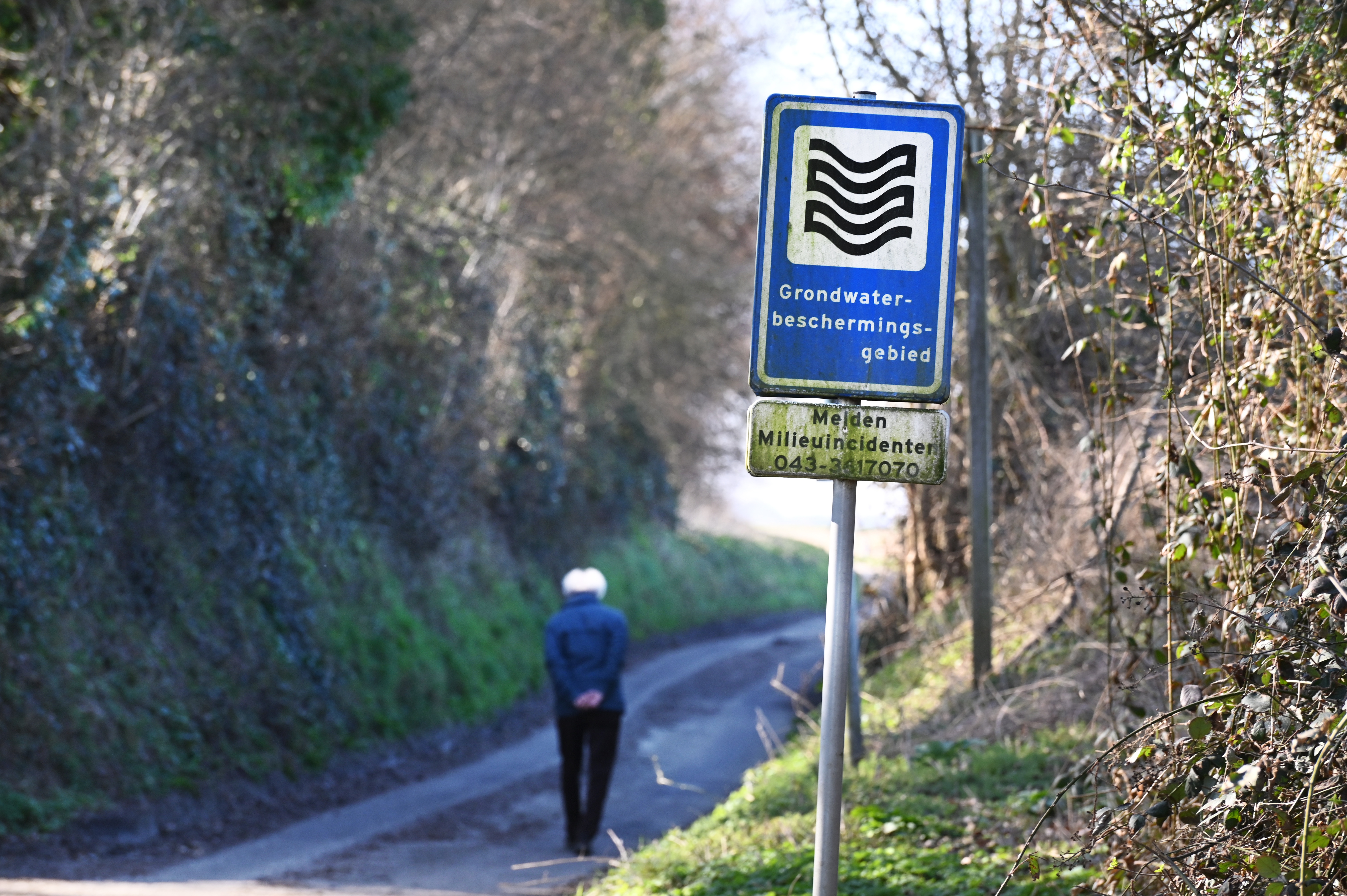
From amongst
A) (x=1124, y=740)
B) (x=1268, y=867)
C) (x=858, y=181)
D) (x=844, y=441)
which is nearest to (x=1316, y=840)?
(x=1268, y=867)

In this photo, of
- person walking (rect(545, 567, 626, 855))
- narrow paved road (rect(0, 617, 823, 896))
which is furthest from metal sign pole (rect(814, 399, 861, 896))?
person walking (rect(545, 567, 626, 855))

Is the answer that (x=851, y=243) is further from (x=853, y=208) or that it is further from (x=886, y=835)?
(x=886, y=835)

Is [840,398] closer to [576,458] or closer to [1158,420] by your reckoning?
[1158,420]

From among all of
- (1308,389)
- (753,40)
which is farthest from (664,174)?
(1308,389)

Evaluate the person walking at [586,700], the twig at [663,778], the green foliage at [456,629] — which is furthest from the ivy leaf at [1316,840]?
the green foliage at [456,629]

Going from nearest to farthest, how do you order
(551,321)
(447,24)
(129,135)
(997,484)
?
(129,135), (997,484), (447,24), (551,321)

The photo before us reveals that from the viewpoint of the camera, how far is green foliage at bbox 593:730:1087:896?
6.08 metres

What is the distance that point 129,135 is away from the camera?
1152 cm

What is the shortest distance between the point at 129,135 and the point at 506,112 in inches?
→ 361

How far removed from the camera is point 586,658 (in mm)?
9609

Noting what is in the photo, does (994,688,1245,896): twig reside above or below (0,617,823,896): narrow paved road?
above

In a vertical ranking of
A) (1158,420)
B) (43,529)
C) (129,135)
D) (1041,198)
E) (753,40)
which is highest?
(753,40)

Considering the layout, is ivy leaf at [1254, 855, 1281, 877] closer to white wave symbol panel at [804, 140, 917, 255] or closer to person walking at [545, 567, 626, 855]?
white wave symbol panel at [804, 140, 917, 255]

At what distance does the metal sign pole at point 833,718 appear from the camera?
3.24 meters
